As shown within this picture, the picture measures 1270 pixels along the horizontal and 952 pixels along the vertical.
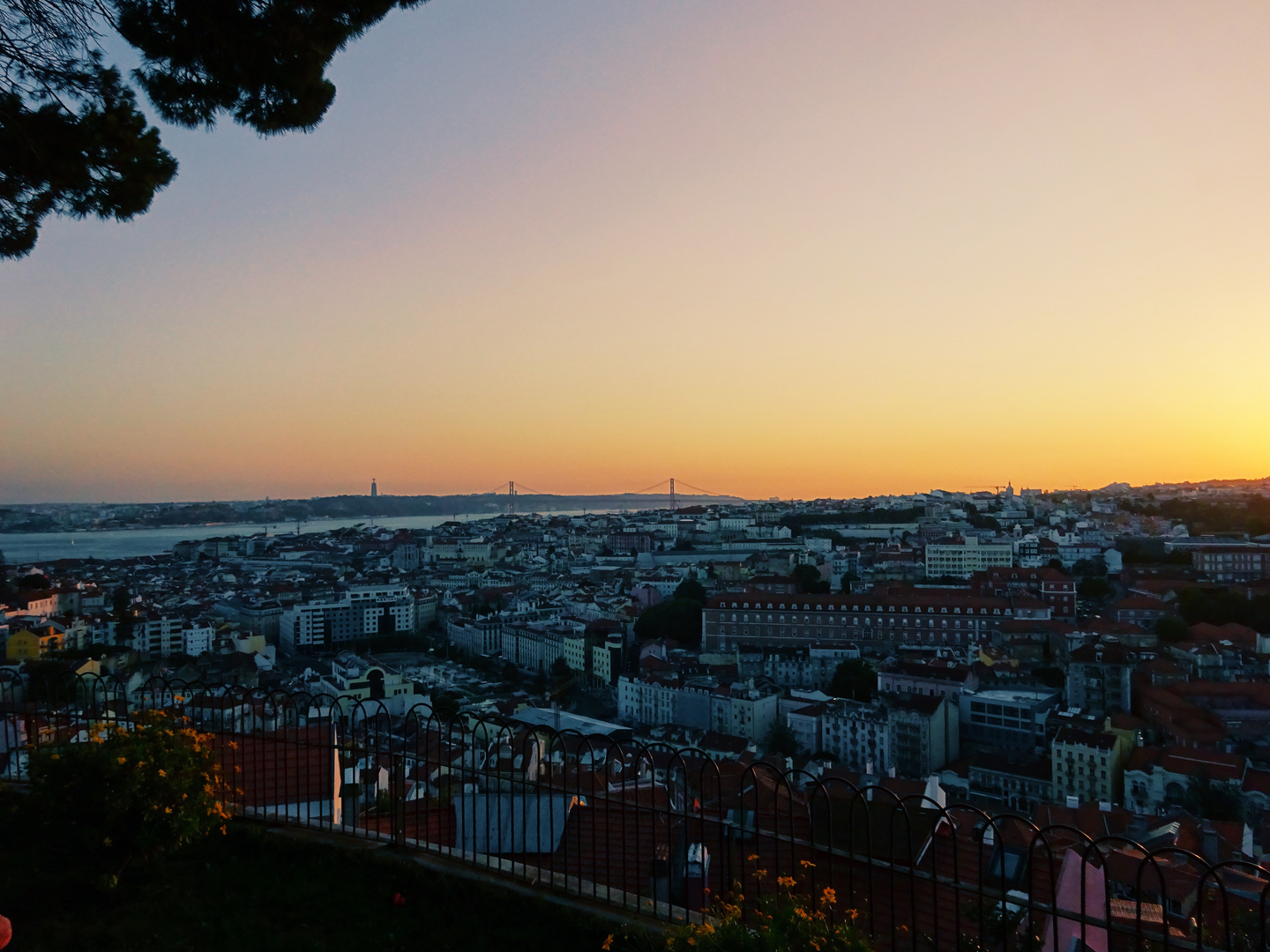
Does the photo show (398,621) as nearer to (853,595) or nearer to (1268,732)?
(853,595)

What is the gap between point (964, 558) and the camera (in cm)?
3023

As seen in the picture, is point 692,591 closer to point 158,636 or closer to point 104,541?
point 158,636

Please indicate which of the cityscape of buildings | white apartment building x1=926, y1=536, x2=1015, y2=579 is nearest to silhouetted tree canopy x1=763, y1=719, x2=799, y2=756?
the cityscape of buildings

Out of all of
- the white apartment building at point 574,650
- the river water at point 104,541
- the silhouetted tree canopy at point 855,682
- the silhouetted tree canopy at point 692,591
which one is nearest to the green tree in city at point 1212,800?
the silhouetted tree canopy at point 855,682

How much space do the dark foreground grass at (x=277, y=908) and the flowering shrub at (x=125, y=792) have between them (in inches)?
4.6

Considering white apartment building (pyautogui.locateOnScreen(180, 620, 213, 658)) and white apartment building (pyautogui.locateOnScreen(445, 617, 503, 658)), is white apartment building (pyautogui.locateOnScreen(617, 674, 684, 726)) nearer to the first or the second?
white apartment building (pyautogui.locateOnScreen(445, 617, 503, 658))

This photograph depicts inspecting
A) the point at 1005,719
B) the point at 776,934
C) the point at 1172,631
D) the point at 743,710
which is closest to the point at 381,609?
the point at 743,710

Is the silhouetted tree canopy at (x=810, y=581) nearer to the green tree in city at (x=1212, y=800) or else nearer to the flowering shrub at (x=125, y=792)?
the green tree in city at (x=1212, y=800)

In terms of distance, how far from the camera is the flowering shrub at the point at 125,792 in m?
1.90

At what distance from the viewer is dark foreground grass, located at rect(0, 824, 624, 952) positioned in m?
1.82

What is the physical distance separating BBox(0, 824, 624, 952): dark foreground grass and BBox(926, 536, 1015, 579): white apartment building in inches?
1172

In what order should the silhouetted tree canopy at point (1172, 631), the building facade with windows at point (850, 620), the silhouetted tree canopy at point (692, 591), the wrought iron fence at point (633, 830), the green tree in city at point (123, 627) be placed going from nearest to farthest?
the wrought iron fence at point (633, 830) → the silhouetted tree canopy at point (1172, 631) → the green tree in city at point (123, 627) → the building facade with windows at point (850, 620) → the silhouetted tree canopy at point (692, 591)

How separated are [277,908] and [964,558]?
31.0 m

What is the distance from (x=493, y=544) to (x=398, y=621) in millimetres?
22870
